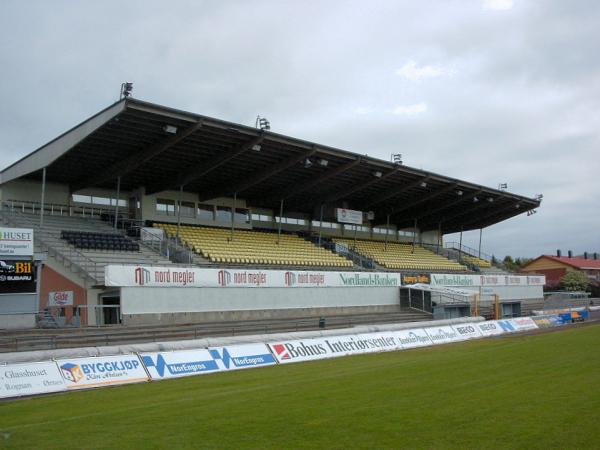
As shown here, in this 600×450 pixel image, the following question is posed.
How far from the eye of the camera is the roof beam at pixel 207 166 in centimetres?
3177

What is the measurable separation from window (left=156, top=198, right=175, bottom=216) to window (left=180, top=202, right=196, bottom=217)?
707 millimetres

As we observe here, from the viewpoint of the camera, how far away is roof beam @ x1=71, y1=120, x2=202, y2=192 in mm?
Answer: 29109

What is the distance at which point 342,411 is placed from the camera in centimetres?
1067

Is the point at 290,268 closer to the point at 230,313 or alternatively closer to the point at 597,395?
the point at 230,313

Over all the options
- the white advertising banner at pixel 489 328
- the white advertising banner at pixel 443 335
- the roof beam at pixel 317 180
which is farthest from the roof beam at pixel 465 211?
the white advertising banner at pixel 443 335

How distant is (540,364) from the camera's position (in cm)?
1653

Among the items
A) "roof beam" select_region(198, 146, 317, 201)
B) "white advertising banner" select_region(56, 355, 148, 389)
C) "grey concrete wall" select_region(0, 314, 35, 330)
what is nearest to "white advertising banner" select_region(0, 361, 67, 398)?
"white advertising banner" select_region(56, 355, 148, 389)

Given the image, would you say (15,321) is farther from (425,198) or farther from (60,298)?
(425,198)

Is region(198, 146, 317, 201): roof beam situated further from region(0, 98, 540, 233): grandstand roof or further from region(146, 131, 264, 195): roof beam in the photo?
region(146, 131, 264, 195): roof beam

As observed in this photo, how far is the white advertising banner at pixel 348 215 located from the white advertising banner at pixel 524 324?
1502cm

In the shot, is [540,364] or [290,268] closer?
[540,364]

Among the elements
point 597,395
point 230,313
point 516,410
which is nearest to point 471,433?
point 516,410

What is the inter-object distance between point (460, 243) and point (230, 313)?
→ 38.3 meters

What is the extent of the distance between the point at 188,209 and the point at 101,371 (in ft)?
78.3
